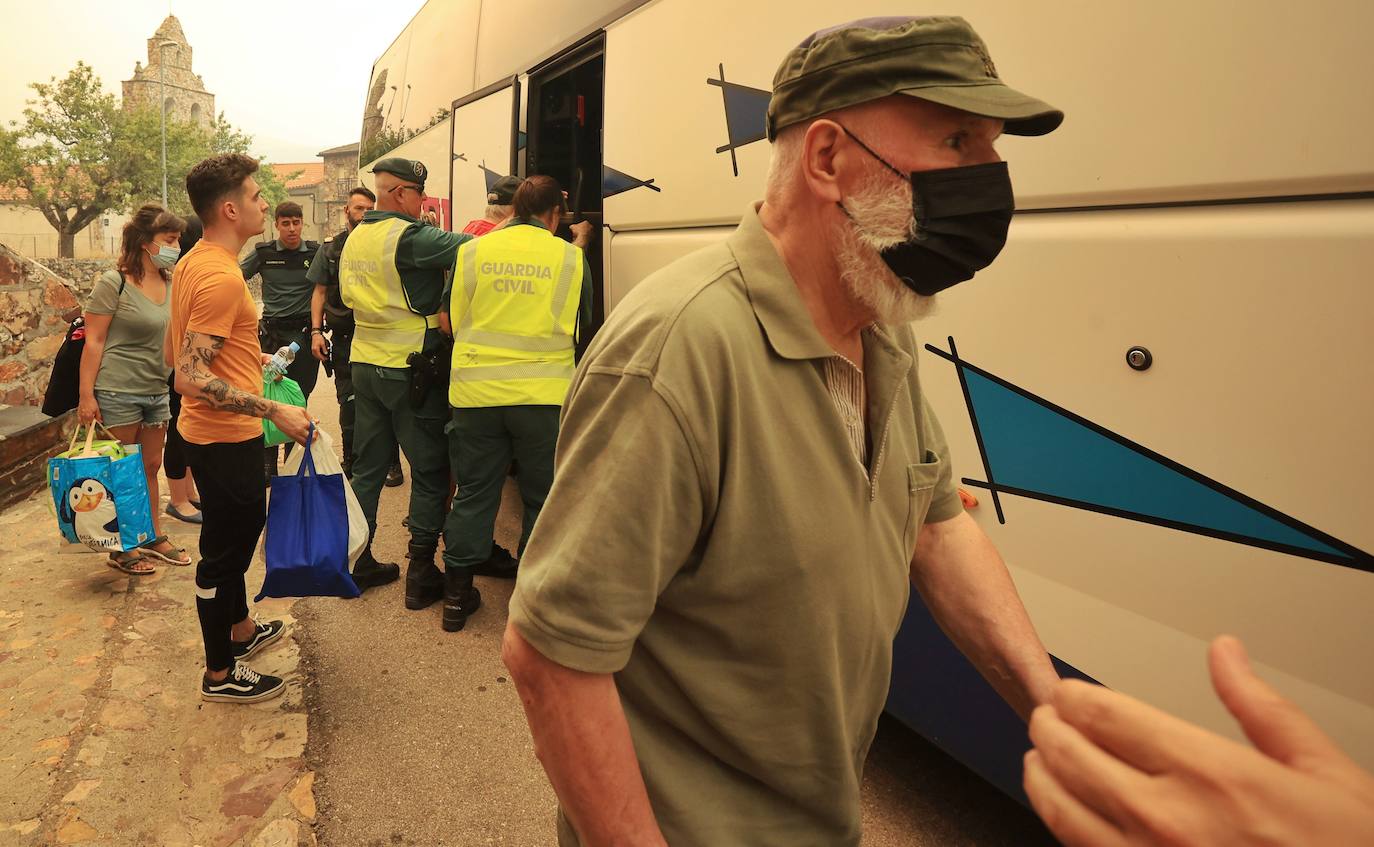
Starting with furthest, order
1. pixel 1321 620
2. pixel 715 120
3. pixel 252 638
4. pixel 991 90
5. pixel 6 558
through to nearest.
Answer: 1. pixel 6 558
2. pixel 252 638
3. pixel 715 120
4. pixel 1321 620
5. pixel 991 90

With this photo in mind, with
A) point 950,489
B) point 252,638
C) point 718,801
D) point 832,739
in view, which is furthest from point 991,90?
point 252,638

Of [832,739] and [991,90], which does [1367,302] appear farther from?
[832,739]

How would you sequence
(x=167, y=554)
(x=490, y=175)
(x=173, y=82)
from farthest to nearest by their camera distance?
1. (x=173, y=82)
2. (x=490, y=175)
3. (x=167, y=554)

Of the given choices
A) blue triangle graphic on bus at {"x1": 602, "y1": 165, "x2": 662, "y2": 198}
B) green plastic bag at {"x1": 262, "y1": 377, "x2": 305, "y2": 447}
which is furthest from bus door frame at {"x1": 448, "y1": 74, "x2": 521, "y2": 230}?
green plastic bag at {"x1": 262, "y1": 377, "x2": 305, "y2": 447}

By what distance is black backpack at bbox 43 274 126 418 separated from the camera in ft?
14.3

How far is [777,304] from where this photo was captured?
1.11m

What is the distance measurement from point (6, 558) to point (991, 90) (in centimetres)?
587

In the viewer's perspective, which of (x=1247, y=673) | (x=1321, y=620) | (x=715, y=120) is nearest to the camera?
(x=1247, y=673)

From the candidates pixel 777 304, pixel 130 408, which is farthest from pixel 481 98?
pixel 777 304

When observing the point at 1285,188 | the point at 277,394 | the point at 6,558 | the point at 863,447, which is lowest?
the point at 6,558

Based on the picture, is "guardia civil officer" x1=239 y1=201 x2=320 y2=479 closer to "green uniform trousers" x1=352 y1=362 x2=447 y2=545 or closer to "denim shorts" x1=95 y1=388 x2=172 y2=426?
"denim shorts" x1=95 y1=388 x2=172 y2=426

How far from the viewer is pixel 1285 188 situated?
1516 millimetres

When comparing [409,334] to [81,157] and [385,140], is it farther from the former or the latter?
[81,157]

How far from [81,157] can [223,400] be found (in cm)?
5260
